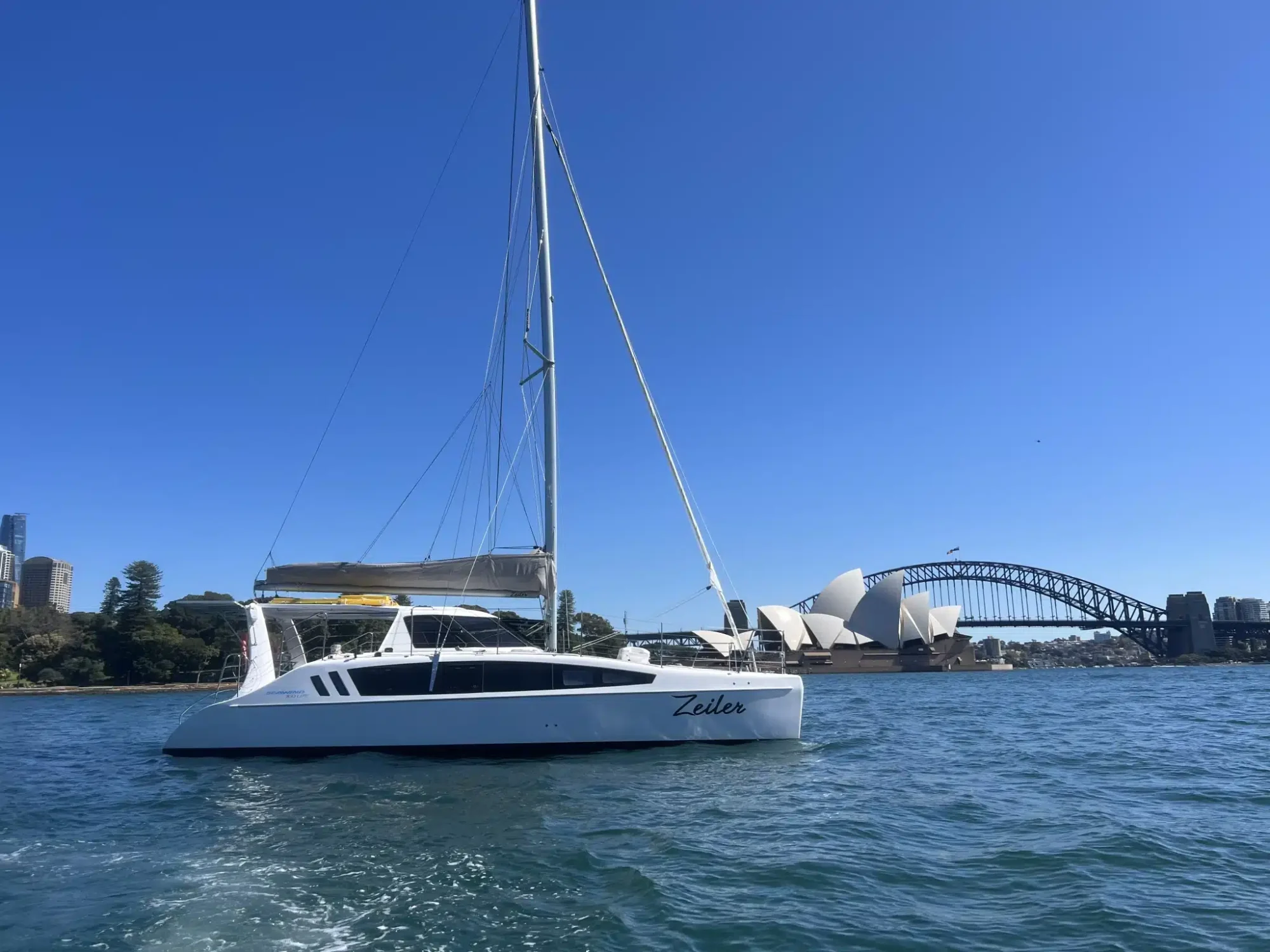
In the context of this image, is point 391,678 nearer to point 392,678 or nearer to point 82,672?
point 392,678

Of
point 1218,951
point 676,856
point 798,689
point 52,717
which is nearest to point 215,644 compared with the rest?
point 52,717

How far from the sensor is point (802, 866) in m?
8.52

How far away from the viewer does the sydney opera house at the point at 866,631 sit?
336 feet

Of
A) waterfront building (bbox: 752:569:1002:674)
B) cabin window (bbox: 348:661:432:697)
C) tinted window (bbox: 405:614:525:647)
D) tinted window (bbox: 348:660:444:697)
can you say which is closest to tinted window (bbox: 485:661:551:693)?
tinted window (bbox: 348:660:444:697)

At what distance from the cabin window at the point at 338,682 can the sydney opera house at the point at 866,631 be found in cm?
8608

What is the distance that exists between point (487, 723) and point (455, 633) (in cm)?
247

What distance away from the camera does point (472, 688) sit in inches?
642

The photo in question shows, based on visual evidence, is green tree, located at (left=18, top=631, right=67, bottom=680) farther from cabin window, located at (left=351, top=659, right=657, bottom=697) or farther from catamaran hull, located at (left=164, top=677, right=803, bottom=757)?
cabin window, located at (left=351, top=659, right=657, bottom=697)

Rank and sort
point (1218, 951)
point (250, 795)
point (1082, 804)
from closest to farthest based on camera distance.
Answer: point (1218, 951) → point (1082, 804) → point (250, 795)

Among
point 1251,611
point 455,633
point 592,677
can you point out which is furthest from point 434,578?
point 1251,611

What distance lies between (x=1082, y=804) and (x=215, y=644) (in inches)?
2715

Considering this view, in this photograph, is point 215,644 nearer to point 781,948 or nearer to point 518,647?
point 518,647

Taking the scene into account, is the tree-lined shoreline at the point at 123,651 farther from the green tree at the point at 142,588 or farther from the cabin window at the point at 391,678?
the cabin window at the point at 391,678

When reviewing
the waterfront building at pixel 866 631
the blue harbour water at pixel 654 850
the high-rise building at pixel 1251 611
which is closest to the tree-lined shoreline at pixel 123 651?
the waterfront building at pixel 866 631
